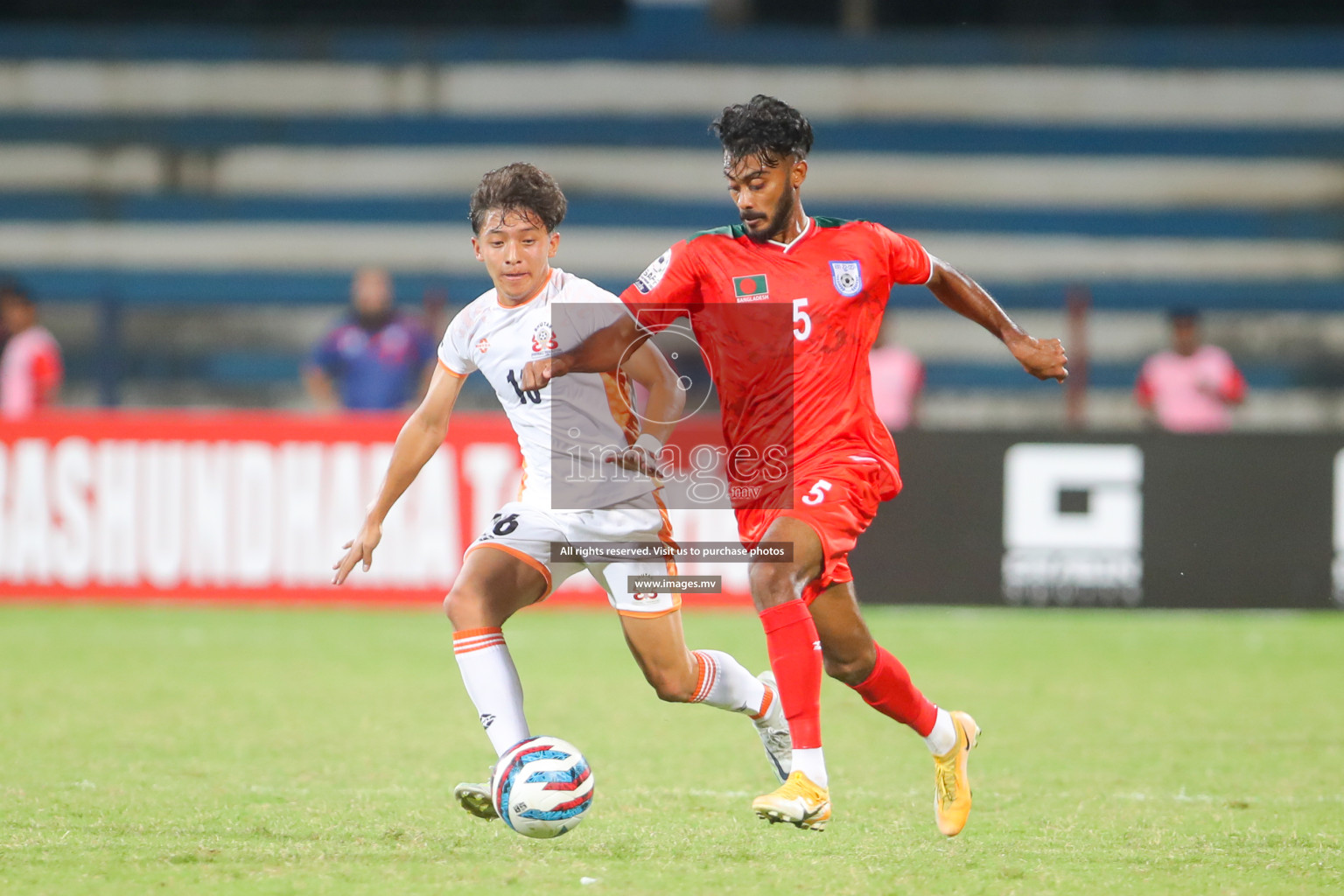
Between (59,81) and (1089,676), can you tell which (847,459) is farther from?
(59,81)

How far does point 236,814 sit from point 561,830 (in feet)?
3.84

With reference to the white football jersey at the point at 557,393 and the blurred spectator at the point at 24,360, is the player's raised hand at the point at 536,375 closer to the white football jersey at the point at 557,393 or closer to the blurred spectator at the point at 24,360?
the white football jersey at the point at 557,393

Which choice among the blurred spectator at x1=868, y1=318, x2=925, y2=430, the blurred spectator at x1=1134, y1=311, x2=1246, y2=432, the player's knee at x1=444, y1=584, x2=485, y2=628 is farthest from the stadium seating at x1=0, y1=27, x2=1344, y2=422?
the player's knee at x1=444, y1=584, x2=485, y2=628

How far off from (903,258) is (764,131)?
609 mm

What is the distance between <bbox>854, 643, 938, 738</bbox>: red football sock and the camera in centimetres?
474

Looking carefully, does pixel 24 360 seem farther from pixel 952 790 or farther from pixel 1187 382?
pixel 952 790

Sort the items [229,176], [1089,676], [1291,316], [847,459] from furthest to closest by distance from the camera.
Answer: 1. [229,176]
2. [1291,316]
3. [1089,676]
4. [847,459]

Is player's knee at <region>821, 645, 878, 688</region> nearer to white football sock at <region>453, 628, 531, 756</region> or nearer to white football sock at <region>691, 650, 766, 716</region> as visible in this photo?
white football sock at <region>691, 650, 766, 716</region>

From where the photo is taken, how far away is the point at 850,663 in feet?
15.4

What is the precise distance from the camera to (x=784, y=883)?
4086 mm

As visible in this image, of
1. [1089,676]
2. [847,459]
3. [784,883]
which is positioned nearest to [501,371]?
[847,459]

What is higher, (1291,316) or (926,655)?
(1291,316)

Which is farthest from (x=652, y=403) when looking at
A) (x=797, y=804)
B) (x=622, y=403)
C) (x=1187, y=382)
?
(x=1187, y=382)

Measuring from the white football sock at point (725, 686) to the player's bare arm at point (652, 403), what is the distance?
658 millimetres
